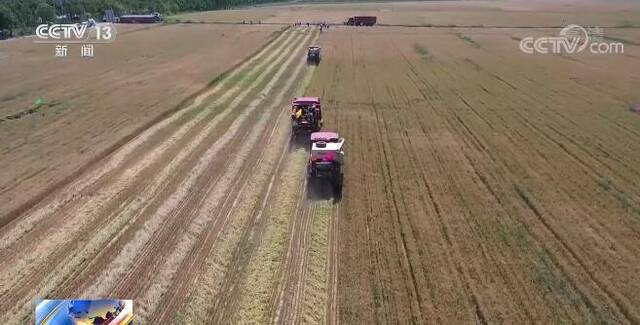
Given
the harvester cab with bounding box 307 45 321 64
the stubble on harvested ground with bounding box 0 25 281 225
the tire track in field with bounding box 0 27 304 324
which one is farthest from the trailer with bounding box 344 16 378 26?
the tire track in field with bounding box 0 27 304 324

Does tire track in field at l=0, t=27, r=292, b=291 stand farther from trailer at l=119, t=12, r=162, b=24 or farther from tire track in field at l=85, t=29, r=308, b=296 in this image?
trailer at l=119, t=12, r=162, b=24

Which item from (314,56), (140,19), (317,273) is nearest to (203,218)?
(317,273)

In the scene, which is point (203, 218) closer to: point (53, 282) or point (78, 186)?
point (53, 282)

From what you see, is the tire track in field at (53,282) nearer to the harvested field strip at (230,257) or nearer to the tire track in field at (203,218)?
the tire track in field at (203,218)

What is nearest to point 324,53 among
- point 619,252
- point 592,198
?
point 592,198

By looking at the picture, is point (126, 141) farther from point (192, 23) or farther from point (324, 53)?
point (192, 23)
